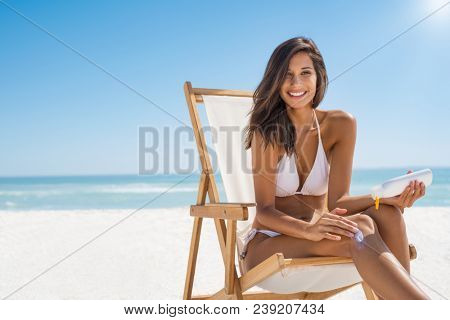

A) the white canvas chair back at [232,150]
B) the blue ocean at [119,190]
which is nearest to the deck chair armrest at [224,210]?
the white canvas chair back at [232,150]

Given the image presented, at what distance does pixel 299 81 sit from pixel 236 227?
0.63 metres

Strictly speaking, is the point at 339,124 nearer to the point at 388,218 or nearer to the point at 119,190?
the point at 388,218

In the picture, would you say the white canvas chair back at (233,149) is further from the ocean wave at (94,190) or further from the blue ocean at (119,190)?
the ocean wave at (94,190)

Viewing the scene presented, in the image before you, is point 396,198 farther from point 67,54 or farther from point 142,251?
point 67,54

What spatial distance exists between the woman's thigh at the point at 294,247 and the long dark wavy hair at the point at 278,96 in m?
0.39

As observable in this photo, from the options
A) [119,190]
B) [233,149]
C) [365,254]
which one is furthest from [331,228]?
[119,190]

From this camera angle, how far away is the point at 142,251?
4918mm

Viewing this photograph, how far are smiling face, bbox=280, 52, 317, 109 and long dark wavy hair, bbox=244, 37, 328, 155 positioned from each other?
21 mm

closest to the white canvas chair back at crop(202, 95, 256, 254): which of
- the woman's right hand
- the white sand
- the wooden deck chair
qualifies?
the wooden deck chair

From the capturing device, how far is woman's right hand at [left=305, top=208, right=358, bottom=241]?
1.62 m

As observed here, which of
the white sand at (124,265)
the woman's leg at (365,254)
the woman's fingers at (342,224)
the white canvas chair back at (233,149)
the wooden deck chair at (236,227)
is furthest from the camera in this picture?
the white sand at (124,265)

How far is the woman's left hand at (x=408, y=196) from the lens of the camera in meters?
1.69

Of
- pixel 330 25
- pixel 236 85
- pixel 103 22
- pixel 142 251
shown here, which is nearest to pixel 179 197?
pixel 236 85

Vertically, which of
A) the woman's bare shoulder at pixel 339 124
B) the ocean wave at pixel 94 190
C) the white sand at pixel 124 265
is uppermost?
the woman's bare shoulder at pixel 339 124
